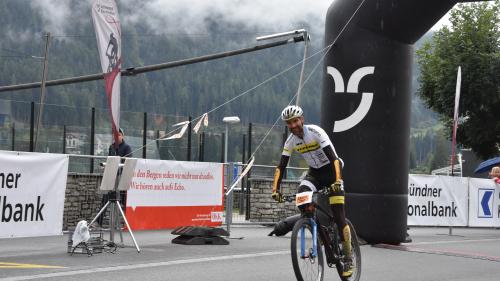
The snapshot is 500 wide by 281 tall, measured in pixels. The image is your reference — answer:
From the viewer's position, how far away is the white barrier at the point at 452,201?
17.5m

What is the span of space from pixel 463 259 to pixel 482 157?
94.3 ft

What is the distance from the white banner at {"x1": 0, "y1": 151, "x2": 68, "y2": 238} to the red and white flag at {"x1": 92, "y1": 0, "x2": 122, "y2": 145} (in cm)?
114

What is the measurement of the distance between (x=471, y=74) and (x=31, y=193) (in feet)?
94.0

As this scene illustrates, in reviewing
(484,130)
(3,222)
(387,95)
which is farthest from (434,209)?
(484,130)

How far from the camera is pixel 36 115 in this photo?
21.1 m

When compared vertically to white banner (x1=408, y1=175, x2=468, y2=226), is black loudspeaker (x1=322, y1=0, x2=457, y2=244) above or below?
above

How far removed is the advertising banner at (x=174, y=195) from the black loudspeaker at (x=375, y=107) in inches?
109

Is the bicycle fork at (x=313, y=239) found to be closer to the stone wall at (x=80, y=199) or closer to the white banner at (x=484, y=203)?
the stone wall at (x=80, y=199)

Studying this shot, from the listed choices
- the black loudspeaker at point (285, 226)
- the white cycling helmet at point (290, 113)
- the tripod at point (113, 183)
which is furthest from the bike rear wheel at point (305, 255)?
the black loudspeaker at point (285, 226)

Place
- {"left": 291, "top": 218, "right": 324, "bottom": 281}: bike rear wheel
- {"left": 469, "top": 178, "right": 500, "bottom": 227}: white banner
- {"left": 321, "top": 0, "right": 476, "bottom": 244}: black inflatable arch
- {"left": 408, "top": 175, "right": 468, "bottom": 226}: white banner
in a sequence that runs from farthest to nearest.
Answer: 1. {"left": 469, "top": 178, "right": 500, "bottom": 227}: white banner
2. {"left": 408, "top": 175, "right": 468, "bottom": 226}: white banner
3. {"left": 321, "top": 0, "right": 476, "bottom": 244}: black inflatable arch
4. {"left": 291, "top": 218, "right": 324, "bottom": 281}: bike rear wheel

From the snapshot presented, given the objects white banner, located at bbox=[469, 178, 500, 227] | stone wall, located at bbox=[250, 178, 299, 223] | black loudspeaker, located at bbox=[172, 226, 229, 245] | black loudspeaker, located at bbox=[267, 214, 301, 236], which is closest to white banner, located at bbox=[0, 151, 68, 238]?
black loudspeaker, located at bbox=[172, 226, 229, 245]

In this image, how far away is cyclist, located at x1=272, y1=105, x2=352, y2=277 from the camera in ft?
26.2

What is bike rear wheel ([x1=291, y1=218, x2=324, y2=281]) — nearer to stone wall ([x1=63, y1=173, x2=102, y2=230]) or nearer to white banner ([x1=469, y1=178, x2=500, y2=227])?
stone wall ([x1=63, y1=173, x2=102, y2=230])

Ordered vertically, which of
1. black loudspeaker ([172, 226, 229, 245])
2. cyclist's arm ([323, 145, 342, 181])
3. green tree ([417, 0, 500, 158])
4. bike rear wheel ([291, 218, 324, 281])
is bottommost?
black loudspeaker ([172, 226, 229, 245])
